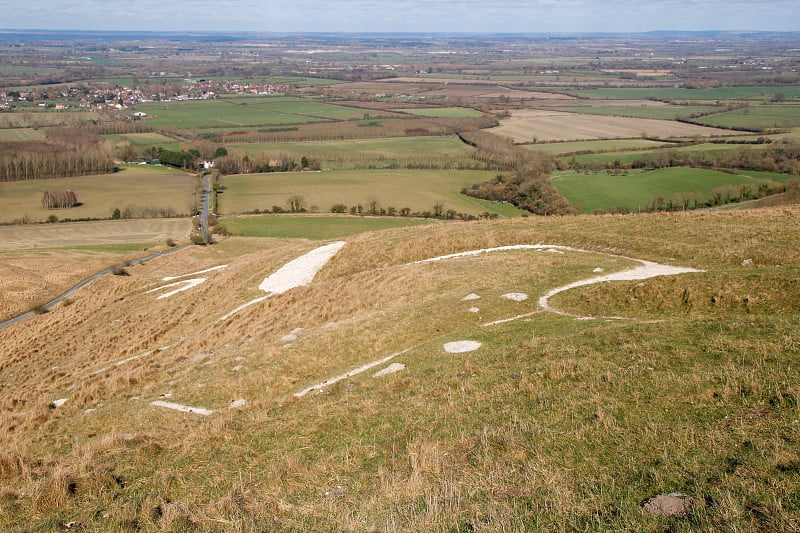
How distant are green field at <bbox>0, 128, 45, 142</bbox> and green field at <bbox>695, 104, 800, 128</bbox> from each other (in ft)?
632

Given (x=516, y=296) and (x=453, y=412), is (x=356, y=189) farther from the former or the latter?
(x=453, y=412)

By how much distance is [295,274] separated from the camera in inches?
1593

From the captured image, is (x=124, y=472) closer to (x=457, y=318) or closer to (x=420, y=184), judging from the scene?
(x=457, y=318)

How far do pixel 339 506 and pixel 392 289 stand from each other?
2139 cm

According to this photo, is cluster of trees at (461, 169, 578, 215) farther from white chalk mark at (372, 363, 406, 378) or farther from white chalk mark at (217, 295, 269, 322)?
white chalk mark at (372, 363, 406, 378)

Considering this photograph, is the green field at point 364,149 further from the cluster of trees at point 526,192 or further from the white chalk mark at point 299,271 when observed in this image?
the white chalk mark at point 299,271

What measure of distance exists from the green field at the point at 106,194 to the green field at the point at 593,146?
8408 centimetres

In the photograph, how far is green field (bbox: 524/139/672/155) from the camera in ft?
456

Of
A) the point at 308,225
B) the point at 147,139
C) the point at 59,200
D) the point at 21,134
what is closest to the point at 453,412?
the point at 308,225

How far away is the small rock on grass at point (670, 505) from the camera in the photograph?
9.14 metres

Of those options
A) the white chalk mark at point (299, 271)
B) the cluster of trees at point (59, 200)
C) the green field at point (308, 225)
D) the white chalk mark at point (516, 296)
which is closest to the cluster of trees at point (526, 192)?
the green field at point (308, 225)

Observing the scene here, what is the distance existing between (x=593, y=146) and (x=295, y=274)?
Answer: 122 metres

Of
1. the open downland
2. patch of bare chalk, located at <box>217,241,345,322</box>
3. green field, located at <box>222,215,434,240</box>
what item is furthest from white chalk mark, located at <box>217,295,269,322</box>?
the open downland

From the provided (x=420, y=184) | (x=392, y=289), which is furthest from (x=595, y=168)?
(x=392, y=289)
